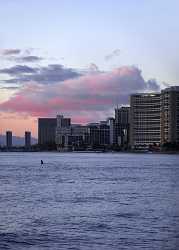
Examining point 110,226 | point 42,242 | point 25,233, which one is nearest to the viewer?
point 42,242

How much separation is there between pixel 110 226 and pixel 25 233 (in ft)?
17.6

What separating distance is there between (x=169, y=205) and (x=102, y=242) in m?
17.4

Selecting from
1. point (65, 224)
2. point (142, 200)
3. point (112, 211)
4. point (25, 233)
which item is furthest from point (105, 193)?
point (25, 233)

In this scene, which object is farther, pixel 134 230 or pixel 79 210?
pixel 79 210

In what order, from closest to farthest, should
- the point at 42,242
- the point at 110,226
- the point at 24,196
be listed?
1. the point at 42,242
2. the point at 110,226
3. the point at 24,196

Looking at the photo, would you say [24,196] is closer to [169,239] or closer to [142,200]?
[142,200]

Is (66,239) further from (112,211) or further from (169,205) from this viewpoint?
(169,205)

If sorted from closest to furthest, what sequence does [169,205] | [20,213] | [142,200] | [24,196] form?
1. [20,213]
2. [169,205]
3. [142,200]
4. [24,196]

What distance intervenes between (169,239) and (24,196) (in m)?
27.0

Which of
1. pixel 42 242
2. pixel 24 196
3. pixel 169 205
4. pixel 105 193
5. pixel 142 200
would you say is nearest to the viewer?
pixel 42 242

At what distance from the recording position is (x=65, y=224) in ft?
113

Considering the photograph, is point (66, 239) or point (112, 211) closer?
point (66, 239)

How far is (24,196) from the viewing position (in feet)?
177

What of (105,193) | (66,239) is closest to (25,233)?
(66,239)
